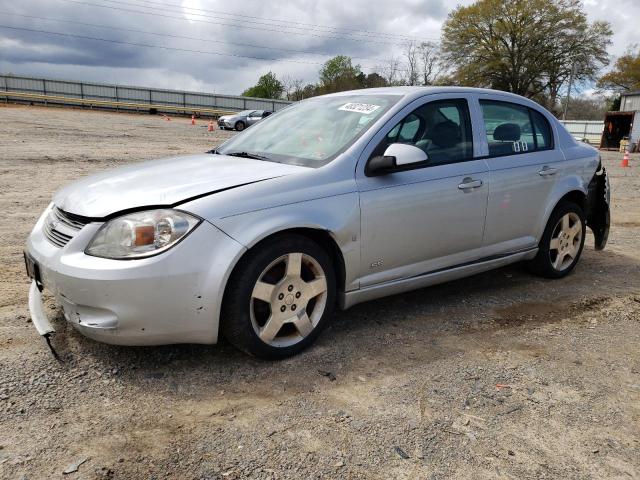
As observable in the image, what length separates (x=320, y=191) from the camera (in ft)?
10.5

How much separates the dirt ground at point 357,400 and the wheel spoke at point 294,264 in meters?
0.52

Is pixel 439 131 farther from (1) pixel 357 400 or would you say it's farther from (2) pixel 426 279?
(1) pixel 357 400

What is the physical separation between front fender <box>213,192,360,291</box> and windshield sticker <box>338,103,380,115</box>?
758 millimetres

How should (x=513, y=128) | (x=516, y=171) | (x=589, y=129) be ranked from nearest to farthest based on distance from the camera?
(x=516, y=171) < (x=513, y=128) < (x=589, y=129)

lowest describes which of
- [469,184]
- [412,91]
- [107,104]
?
[469,184]

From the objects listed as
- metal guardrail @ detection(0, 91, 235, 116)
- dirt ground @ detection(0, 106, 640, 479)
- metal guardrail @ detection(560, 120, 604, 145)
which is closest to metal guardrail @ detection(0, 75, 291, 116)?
metal guardrail @ detection(0, 91, 235, 116)

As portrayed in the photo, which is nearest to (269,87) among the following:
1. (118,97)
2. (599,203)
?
(118,97)

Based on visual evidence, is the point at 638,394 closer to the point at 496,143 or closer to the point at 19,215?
the point at 496,143

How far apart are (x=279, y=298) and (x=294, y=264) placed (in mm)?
211

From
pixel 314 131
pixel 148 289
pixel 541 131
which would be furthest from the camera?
pixel 541 131

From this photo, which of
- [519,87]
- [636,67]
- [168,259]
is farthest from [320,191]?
[636,67]

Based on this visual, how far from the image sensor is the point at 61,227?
10.0 ft

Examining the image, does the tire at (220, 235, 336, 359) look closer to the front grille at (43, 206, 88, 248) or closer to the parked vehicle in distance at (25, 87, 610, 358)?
the parked vehicle in distance at (25, 87, 610, 358)

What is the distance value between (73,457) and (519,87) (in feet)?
179
